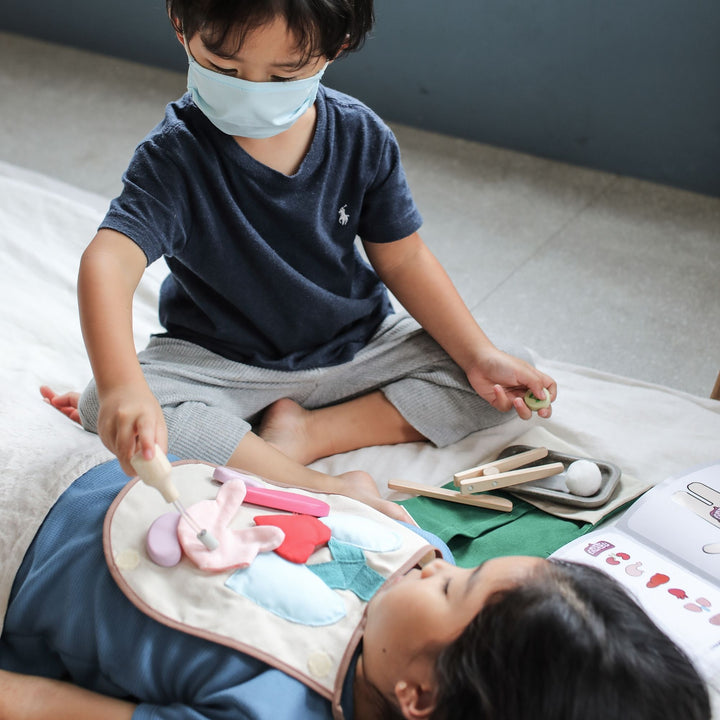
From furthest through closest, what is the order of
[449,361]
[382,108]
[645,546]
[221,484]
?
[382,108], [449,361], [645,546], [221,484]

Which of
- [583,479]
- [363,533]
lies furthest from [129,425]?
[583,479]

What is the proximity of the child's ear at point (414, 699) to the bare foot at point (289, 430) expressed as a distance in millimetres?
458

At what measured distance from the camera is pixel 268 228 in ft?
3.67

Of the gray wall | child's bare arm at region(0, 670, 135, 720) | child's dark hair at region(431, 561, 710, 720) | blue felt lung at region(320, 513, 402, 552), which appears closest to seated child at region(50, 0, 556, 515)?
blue felt lung at region(320, 513, 402, 552)

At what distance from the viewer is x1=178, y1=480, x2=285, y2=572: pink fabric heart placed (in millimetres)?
842

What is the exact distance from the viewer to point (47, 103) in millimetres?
2385

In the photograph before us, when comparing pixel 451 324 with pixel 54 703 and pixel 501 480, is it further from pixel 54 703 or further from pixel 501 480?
pixel 54 703

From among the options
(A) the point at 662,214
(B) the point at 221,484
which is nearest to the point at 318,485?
(B) the point at 221,484

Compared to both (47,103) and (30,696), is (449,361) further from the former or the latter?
(47,103)

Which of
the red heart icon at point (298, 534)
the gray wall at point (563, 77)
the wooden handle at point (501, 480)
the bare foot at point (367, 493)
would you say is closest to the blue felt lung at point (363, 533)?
the red heart icon at point (298, 534)

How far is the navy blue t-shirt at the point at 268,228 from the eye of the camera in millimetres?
1046

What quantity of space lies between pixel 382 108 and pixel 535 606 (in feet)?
5.84

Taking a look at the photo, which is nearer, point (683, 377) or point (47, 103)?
point (683, 377)

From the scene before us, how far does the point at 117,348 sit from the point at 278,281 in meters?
0.29
